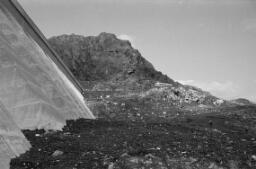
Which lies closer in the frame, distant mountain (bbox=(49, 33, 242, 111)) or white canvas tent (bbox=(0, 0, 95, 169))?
white canvas tent (bbox=(0, 0, 95, 169))

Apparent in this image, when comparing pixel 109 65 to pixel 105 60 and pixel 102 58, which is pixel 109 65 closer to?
Result: pixel 105 60

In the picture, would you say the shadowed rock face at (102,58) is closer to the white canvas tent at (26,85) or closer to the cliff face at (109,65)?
the cliff face at (109,65)

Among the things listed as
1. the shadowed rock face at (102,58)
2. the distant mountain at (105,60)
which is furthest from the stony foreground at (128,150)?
the shadowed rock face at (102,58)

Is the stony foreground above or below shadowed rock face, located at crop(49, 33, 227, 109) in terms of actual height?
below

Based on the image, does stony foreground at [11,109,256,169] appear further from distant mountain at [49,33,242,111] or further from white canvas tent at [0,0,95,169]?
distant mountain at [49,33,242,111]

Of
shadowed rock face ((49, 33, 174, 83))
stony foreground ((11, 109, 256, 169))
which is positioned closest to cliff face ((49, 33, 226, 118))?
shadowed rock face ((49, 33, 174, 83))

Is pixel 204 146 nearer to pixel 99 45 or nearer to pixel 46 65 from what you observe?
pixel 46 65
